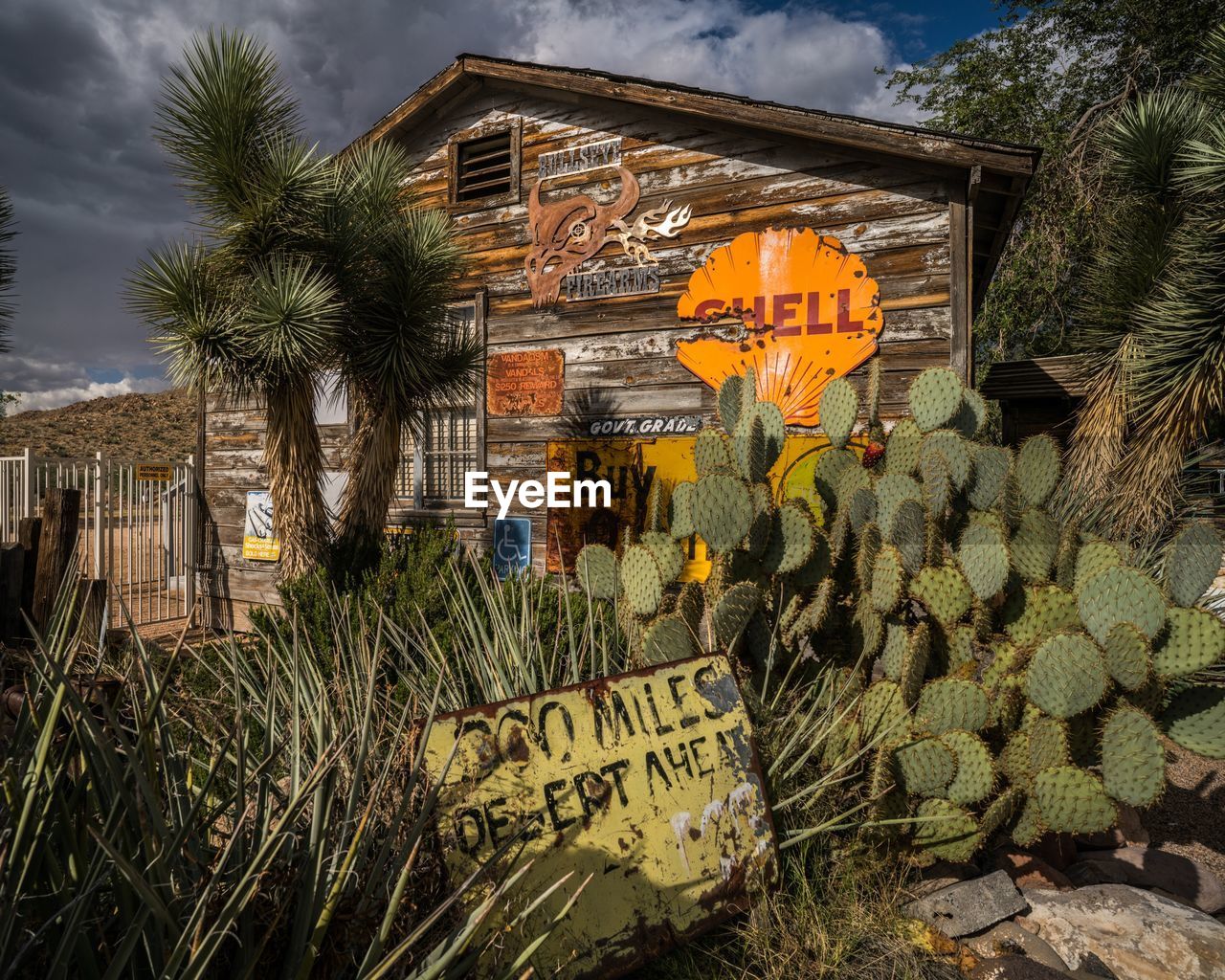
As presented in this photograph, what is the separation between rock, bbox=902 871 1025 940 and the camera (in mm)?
2760

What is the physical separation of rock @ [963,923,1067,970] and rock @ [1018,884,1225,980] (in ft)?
0.19

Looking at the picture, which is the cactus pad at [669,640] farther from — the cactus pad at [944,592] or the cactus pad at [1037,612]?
the cactus pad at [1037,612]

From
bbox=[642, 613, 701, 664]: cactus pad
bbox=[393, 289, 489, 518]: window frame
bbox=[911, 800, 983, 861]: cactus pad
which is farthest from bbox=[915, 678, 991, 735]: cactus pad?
bbox=[393, 289, 489, 518]: window frame

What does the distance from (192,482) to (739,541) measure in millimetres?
9484

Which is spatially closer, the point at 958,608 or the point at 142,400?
the point at 958,608

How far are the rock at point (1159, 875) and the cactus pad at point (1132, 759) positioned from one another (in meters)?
0.90

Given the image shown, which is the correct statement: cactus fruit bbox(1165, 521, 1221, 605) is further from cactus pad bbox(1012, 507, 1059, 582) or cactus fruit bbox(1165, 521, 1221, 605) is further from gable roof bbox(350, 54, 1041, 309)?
gable roof bbox(350, 54, 1041, 309)

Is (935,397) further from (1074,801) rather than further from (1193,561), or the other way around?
(1074,801)

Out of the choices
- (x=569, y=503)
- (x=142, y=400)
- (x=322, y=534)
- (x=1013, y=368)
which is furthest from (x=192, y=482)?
(x=142, y=400)

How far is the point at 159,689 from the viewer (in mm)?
1311

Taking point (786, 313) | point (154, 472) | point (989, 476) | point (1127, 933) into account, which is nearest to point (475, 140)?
point (786, 313)

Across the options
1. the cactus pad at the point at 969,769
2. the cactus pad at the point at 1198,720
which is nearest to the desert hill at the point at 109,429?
the cactus pad at the point at 969,769

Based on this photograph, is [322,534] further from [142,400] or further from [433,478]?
[142,400]

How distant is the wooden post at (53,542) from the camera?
4.39m
